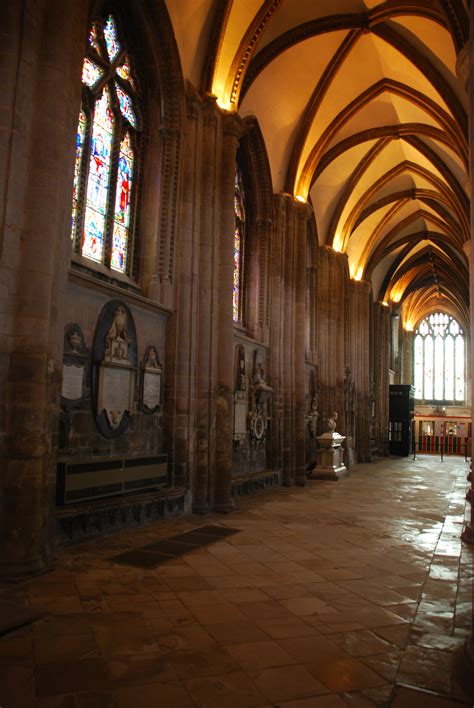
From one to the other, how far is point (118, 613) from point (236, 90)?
9989 mm

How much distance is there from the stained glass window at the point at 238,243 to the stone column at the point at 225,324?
3.10 m

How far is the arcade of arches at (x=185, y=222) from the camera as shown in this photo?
20.3ft

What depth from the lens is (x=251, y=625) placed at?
450 centimetres

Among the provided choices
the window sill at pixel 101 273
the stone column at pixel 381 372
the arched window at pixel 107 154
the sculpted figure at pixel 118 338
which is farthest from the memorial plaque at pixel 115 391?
the stone column at pixel 381 372

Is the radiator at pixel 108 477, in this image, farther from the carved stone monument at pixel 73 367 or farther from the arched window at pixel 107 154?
the arched window at pixel 107 154

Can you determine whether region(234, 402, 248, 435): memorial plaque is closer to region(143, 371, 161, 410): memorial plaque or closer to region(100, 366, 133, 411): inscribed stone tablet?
region(143, 371, 161, 410): memorial plaque

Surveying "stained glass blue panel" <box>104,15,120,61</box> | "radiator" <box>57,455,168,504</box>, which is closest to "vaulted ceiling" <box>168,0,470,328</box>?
"stained glass blue panel" <box>104,15,120,61</box>

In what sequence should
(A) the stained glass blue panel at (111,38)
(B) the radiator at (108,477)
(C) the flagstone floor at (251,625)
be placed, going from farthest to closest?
1. (A) the stained glass blue panel at (111,38)
2. (B) the radiator at (108,477)
3. (C) the flagstone floor at (251,625)

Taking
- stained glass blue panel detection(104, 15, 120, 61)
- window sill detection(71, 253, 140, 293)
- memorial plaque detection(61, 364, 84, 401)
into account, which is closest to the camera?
memorial plaque detection(61, 364, 84, 401)

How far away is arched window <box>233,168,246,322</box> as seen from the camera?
1441 cm

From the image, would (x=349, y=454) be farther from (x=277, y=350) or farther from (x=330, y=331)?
(x=277, y=350)

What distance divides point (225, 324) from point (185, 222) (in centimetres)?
199

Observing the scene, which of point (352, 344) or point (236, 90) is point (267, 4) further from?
point (352, 344)

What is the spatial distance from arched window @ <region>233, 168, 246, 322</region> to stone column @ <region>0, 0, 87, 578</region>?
7.94 meters
